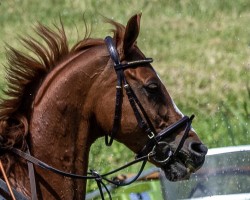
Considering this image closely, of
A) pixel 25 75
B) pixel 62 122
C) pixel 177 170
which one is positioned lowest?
pixel 177 170

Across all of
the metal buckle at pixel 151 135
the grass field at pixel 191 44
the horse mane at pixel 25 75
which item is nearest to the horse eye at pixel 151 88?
the metal buckle at pixel 151 135

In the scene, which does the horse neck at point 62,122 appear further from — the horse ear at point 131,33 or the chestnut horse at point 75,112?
the horse ear at point 131,33

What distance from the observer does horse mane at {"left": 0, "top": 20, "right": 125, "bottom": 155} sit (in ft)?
18.6

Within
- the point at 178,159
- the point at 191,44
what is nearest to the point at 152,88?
the point at 178,159

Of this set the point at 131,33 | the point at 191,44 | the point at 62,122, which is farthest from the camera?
the point at 191,44

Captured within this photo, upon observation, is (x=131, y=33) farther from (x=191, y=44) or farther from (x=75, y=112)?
(x=191, y=44)

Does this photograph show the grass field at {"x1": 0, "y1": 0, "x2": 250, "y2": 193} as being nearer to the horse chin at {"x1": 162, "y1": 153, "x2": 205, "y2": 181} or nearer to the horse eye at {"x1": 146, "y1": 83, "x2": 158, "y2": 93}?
the horse chin at {"x1": 162, "y1": 153, "x2": 205, "y2": 181}

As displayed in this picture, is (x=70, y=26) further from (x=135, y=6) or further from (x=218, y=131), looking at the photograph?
(x=218, y=131)

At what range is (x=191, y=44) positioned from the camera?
14594 millimetres

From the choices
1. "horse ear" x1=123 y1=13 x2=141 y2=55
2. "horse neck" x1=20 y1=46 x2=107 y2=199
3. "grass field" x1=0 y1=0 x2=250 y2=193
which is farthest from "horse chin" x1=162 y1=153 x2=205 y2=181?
"grass field" x1=0 y1=0 x2=250 y2=193

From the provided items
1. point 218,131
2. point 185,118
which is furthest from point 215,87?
→ point 185,118

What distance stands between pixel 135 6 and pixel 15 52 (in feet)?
32.7

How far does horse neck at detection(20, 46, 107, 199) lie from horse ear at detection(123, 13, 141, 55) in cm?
19

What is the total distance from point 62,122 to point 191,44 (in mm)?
9035
